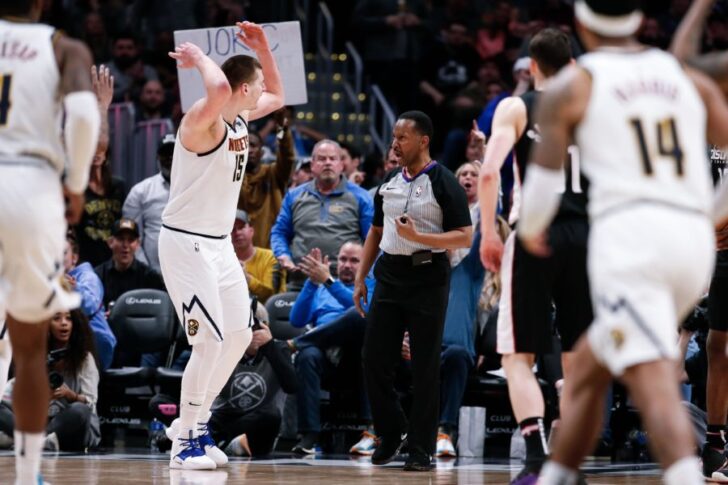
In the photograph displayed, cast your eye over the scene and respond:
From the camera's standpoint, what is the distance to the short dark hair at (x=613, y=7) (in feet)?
16.9

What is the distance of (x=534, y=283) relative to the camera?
21.8 ft

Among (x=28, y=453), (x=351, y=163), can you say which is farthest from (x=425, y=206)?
(x=351, y=163)

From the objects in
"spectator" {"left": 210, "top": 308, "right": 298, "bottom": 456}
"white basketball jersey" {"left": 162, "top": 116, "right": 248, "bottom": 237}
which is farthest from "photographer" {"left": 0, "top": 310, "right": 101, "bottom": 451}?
"white basketball jersey" {"left": 162, "top": 116, "right": 248, "bottom": 237}

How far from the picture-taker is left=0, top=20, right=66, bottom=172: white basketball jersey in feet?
19.0

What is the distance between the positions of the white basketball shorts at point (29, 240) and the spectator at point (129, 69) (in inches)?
417

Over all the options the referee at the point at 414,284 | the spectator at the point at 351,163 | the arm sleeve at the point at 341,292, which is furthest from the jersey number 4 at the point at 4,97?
the spectator at the point at 351,163

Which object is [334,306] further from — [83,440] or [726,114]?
[726,114]

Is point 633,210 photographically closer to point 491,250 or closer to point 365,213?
point 491,250

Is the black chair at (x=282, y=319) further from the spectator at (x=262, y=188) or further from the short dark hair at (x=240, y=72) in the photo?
the short dark hair at (x=240, y=72)

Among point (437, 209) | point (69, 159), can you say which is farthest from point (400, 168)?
point (69, 159)

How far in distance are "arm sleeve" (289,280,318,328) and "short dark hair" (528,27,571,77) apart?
4614 mm

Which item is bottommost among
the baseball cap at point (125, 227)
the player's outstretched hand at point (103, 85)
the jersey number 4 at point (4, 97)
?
the baseball cap at point (125, 227)

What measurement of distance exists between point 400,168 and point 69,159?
3942 mm

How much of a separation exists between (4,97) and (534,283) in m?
2.65
